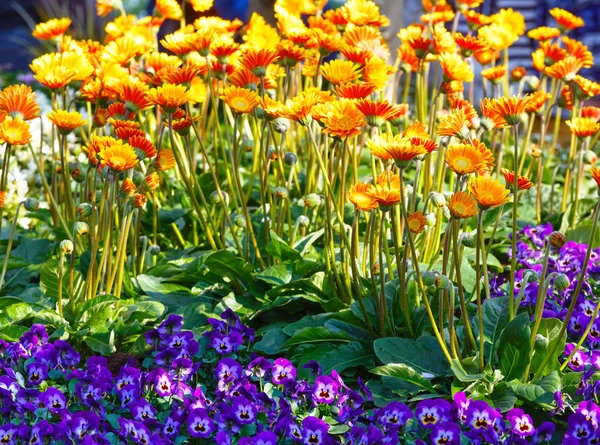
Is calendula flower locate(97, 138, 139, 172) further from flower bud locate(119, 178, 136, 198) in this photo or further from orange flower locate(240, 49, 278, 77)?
orange flower locate(240, 49, 278, 77)

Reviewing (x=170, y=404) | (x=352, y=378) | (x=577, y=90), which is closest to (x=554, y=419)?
(x=352, y=378)

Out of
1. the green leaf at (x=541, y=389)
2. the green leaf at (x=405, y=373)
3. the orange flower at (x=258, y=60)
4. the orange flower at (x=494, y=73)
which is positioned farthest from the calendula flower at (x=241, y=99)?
the orange flower at (x=494, y=73)

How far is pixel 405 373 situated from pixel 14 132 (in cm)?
130

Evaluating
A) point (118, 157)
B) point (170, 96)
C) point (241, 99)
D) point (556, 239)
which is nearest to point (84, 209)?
point (118, 157)

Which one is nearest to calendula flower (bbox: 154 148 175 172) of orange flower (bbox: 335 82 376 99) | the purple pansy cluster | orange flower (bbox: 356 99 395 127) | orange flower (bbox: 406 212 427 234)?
the purple pansy cluster

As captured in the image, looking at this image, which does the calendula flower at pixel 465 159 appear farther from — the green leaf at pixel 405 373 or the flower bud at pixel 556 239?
the green leaf at pixel 405 373

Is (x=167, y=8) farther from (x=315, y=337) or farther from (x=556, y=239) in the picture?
(x=556, y=239)

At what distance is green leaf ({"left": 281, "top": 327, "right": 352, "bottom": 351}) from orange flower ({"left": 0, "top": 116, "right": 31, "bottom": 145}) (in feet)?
3.17

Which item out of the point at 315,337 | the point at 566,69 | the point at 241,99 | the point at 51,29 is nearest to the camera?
the point at 315,337

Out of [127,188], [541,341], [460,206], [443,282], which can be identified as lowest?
[541,341]

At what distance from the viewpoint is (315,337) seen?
2461 mm

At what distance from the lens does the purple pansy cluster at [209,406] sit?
2.02m

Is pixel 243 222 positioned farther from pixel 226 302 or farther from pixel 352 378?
pixel 352 378

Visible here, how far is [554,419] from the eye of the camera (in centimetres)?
217
